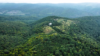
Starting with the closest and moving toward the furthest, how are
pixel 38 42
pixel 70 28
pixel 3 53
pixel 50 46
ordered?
pixel 3 53
pixel 50 46
pixel 38 42
pixel 70 28

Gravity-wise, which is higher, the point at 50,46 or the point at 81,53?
the point at 50,46

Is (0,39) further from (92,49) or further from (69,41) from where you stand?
(92,49)

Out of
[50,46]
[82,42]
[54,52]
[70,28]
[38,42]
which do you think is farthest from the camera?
[70,28]

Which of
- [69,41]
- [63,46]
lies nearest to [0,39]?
[63,46]

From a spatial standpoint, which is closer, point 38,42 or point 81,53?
point 81,53

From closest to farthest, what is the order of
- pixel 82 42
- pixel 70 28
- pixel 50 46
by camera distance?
pixel 50 46 → pixel 82 42 → pixel 70 28

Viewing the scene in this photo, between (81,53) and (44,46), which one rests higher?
(44,46)

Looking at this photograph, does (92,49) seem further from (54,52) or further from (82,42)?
(54,52)

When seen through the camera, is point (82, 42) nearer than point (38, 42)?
No

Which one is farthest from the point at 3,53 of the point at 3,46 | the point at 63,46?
the point at 63,46
